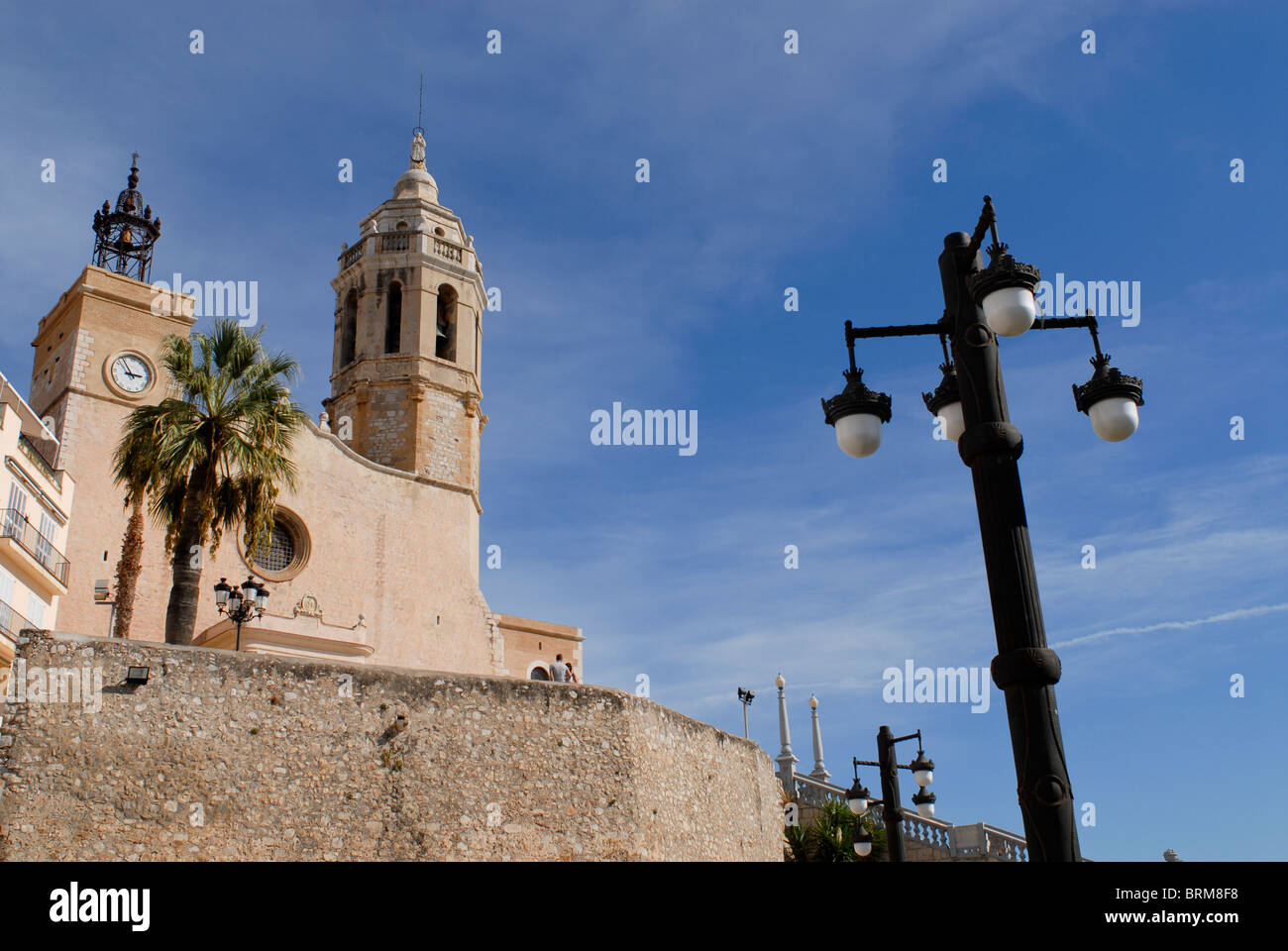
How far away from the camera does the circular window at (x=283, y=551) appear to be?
28953 millimetres

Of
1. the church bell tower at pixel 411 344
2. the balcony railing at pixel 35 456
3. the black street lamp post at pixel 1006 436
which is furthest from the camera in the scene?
the church bell tower at pixel 411 344

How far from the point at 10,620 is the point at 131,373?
28.3 feet

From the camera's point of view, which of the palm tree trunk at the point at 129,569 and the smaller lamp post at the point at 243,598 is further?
the palm tree trunk at the point at 129,569

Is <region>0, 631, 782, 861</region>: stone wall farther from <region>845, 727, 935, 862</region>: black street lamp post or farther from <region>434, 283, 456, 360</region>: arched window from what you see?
<region>434, 283, 456, 360</region>: arched window

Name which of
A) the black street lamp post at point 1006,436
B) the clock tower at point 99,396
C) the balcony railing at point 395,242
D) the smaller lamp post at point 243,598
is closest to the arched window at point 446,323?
the balcony railing at point 395,242

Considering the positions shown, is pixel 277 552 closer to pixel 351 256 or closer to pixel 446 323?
pixel 446 323

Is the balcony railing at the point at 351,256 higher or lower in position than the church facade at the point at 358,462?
higher

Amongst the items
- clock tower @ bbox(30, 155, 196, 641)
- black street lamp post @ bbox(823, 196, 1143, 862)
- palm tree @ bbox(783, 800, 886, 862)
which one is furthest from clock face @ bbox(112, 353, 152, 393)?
black street lamp post @ bbox(823, 196, 1143, 862)

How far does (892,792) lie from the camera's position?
1457 centimetres

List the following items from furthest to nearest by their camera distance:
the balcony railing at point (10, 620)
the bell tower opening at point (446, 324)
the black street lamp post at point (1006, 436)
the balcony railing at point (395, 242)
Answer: the balcony railing at point (395, 242)
the bell tower opening at point (446, 324)
the balcony railing at point (10, 620)
the black street lamp post at point (1006, 436)

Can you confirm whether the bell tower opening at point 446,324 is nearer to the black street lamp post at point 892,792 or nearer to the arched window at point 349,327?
the arched window at point 349,327

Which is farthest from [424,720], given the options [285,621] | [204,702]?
[285,621]

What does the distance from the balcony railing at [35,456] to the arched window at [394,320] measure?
13060 mm

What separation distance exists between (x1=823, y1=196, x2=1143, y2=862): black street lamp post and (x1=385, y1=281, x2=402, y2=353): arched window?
103 feet
